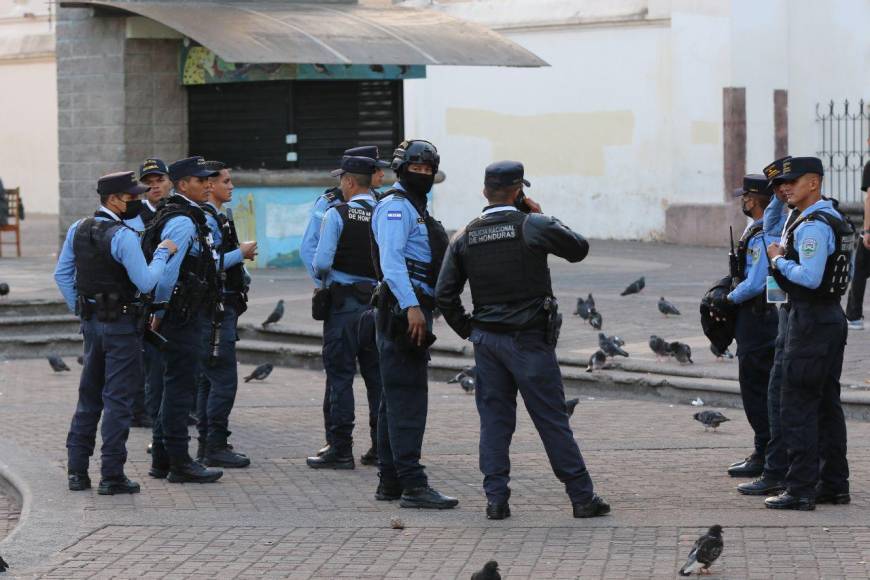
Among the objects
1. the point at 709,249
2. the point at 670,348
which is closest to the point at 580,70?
the point at 709,249

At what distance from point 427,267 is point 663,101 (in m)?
16.6

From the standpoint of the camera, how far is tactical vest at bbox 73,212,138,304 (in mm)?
8727

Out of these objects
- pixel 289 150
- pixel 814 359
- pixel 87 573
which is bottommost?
pixel 87 573

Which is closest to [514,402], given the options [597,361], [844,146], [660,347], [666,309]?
[597,361]

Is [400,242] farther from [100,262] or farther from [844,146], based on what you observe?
[844,146]

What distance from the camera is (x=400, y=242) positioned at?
8.27m

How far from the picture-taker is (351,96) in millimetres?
20500

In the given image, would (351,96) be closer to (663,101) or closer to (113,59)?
(113,59)

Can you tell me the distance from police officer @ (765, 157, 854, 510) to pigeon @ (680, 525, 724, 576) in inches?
57.5

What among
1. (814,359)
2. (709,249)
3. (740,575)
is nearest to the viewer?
(740,575)

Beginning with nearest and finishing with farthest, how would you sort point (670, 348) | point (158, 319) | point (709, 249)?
point (158, 319)
point (670, 348)
point (709, 249)

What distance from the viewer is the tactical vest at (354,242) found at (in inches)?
375

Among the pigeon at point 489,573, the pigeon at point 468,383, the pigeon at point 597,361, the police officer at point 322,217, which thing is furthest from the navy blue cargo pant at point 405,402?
the pigeon at point 597,361

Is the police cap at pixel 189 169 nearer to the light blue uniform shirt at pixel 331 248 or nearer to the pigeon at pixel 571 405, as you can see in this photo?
the light blue uniform shirt at pixel 331 248
